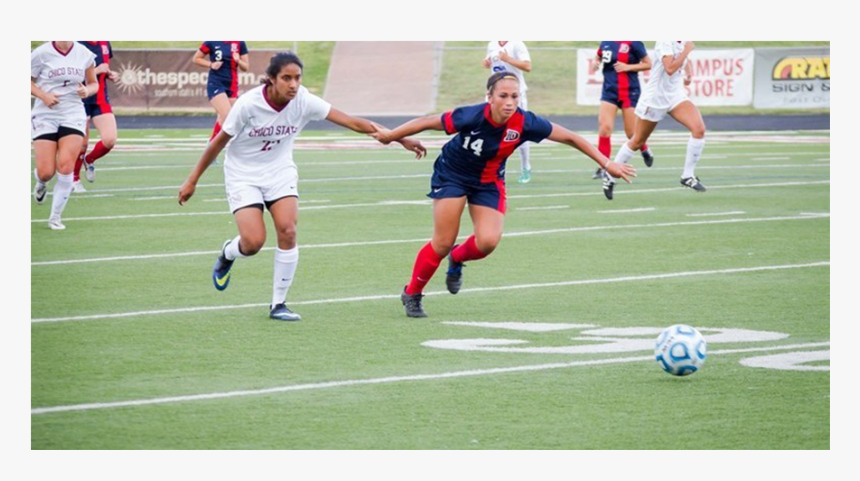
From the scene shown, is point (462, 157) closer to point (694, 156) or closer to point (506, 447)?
point (506, 447)

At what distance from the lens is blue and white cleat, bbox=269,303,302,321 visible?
9.95 metres

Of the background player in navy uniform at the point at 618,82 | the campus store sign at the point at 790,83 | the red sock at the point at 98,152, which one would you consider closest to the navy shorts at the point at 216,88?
the red sock at the point at 98,152

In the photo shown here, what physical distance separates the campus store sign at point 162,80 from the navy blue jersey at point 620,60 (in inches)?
717

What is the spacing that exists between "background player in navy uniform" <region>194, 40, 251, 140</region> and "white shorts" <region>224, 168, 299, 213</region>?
10182 mm

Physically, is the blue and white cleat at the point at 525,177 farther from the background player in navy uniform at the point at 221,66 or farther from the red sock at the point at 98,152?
the red sock at the point at 98,152

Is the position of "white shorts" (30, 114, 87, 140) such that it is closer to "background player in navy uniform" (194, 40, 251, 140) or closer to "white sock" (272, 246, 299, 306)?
"background player in navy uniform" (194, 40, 251, 140)

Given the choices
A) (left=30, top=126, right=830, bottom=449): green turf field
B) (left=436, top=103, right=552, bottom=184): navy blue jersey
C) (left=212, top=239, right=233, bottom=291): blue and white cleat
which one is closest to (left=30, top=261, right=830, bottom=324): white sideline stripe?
(left=30, top=126, right=830, bottom=449): green turf field

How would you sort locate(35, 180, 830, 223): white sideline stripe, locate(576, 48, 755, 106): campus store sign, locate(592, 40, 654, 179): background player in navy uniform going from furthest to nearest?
locate(576, 48, 755, 106): campus store sign
locate(592, 40, 654, 179): background player in navy uniform
locate(35, 180, 830, 223): white sideline stripe

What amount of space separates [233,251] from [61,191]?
5.05 m

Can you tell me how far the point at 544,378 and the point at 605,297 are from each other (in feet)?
9.91

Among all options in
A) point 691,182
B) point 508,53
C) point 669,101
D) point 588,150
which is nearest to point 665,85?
point 669,101

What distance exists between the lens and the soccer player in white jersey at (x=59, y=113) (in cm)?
1480

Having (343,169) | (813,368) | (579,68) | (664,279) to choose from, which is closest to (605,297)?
(664,279)

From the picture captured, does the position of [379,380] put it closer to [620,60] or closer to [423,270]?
[423,270]
